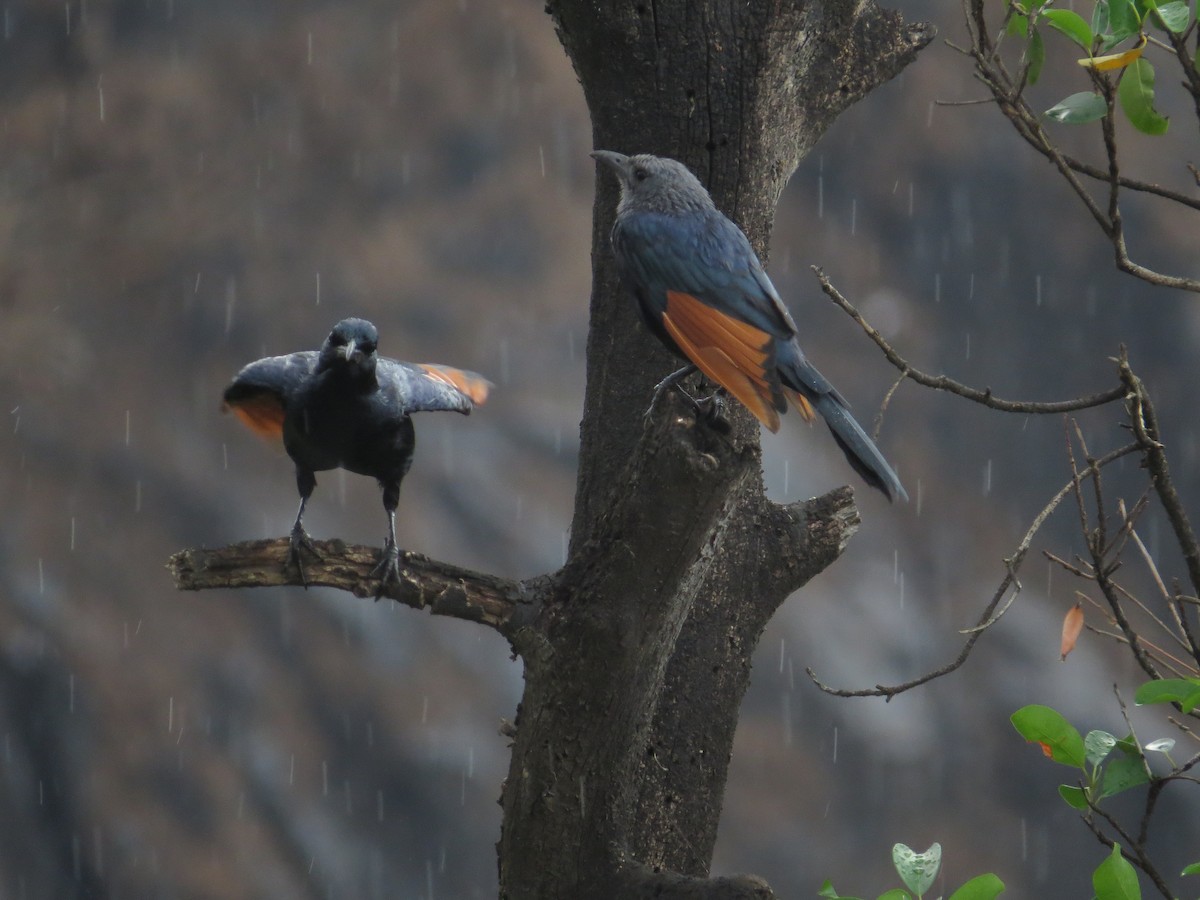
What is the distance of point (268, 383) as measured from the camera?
181cm

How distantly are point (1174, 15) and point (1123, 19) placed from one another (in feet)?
0.21

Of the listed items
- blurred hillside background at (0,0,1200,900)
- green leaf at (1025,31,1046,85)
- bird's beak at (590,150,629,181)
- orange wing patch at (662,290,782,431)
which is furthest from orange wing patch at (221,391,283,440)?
blurred hillside background at (0,0,1200,900)

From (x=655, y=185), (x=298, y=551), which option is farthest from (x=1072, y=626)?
(x=298, y=551)

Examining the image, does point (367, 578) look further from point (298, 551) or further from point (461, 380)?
point (461, 380)

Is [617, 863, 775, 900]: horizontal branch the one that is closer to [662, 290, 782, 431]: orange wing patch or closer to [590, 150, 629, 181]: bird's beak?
[662, 290, 782, 431]: orange wing patch

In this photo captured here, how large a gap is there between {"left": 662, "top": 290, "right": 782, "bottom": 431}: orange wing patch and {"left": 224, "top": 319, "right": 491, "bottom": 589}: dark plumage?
17.3 inches

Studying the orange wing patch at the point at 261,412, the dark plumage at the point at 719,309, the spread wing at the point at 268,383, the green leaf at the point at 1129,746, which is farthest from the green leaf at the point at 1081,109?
the orange wing patch at the point at 261,412

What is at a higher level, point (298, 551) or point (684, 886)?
point (298, 551)

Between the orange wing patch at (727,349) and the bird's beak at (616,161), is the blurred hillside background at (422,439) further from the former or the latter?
the orange wing patch at (727,349)

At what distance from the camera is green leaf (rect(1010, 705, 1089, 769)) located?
113 cm

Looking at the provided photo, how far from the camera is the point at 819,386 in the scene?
149cm

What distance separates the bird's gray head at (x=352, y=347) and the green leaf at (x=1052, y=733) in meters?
0.94

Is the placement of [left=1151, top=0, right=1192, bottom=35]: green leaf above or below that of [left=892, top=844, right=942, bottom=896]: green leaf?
above

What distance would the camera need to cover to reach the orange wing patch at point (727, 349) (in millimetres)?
1376
